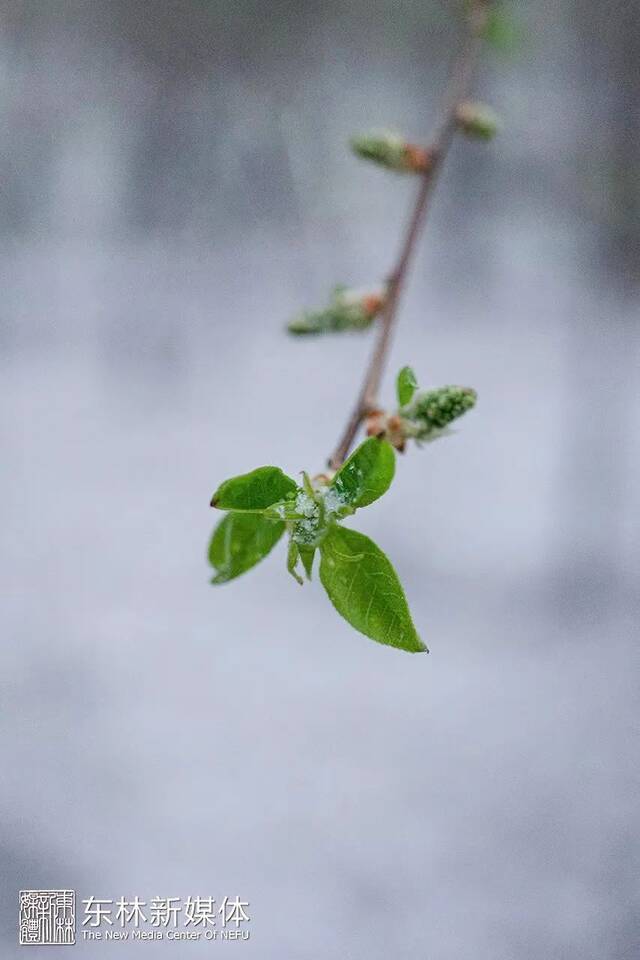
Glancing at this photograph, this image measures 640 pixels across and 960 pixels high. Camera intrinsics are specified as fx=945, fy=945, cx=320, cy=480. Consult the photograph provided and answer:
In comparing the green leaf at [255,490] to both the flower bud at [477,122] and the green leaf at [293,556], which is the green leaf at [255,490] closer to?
the green leaf at [293,556]

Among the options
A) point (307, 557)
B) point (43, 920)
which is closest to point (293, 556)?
point (307, 557)

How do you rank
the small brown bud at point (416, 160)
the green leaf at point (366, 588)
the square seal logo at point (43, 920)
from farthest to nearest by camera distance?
the square seal logo at point (43, 920) < the small brown bud at point (416, 160) < the green leaf at point (366, 588)

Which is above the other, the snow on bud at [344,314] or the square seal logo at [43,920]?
the snow on bud at [344,314]

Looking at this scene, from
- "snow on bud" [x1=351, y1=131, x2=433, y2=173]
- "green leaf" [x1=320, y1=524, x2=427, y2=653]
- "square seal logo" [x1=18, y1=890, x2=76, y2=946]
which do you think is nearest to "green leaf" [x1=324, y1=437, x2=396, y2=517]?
"green leaf" [x1=320, y1=524, x2=427, y2=653]

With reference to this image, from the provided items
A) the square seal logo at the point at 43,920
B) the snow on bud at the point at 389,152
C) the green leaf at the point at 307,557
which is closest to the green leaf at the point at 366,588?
the green leaf at the point at 307,557

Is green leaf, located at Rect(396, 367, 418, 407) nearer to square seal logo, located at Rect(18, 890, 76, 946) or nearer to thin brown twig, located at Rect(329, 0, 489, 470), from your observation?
thin brown twig, located at Rect(329, 0, 489, 470)

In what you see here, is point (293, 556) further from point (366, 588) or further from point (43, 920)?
point (43, 920)

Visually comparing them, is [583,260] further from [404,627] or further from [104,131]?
[404,627]
